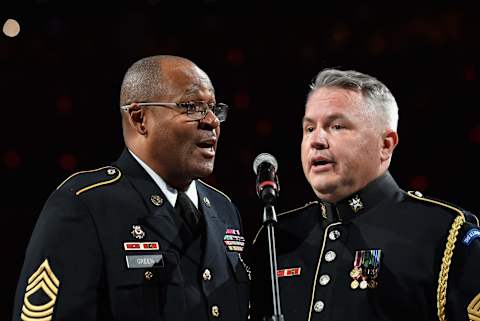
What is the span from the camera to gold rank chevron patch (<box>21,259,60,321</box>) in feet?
8.16

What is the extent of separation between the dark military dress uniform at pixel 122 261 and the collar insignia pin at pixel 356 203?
0.51 meters

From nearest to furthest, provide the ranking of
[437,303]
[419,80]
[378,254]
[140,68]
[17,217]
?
[437,303] < [378,254] < [140,68] < [17,217] < [419,80]

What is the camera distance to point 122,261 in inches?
103

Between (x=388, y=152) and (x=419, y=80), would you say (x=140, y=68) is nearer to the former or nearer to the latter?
(x=388, y=152)

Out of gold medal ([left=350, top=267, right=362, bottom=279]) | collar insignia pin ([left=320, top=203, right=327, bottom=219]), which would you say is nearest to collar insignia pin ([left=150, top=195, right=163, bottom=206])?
collar insignia pin ([left=320, top=203, right=327, bottom=219])

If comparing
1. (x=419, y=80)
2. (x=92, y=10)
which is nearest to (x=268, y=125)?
(x=419, y=80)

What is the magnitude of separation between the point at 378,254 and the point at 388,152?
1.34 feet

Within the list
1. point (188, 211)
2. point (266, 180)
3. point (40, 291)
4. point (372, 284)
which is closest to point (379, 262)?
point (372, 284)

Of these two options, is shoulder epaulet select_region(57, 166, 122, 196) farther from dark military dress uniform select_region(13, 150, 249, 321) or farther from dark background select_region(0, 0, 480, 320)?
dark background select_region(0, 0, 480, 320)

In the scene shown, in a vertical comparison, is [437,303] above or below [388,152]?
below

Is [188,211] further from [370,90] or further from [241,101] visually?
[241,101]

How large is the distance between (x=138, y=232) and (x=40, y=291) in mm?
398

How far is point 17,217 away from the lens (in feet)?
15.9

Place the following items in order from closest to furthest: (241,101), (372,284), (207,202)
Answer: (372,284), (207,202), (241,101)
